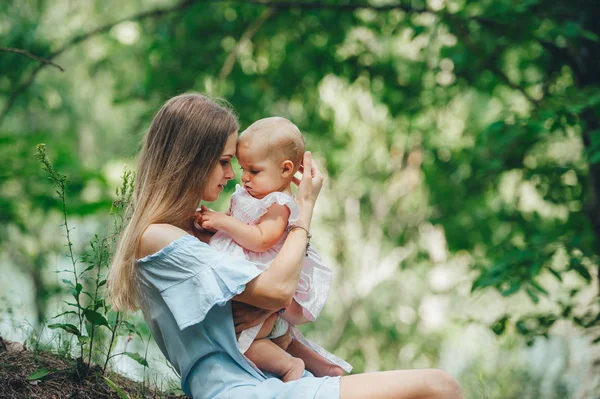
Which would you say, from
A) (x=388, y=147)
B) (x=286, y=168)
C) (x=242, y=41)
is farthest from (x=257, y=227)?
(x=388, y=147)

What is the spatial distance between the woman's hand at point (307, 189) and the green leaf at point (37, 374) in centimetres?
113

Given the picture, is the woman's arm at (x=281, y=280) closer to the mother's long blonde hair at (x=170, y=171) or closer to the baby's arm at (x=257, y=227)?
the baby's arm at (x=257, y=227)

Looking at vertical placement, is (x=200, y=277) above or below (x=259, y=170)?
below

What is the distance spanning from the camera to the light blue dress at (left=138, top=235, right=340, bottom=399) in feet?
6.81

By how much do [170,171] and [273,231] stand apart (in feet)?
1.29

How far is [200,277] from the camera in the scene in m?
2.11

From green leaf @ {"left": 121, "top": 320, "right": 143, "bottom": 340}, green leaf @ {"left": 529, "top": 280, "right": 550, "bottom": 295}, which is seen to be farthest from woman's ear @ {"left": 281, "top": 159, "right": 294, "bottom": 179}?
green leaf @ {"left": 529, "top": 280, "right": 550, "bottom": 295}

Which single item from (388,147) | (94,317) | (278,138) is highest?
(278,138)

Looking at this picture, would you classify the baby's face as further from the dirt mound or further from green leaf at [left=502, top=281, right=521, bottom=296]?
green leaf at [left=502, top=281, right=521, bottom=296]

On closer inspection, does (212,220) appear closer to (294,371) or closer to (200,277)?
(200,277)

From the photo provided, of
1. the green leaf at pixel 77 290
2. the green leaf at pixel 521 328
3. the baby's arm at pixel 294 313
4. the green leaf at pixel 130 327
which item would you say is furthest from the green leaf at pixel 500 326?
the green leaf at pixel 77 290

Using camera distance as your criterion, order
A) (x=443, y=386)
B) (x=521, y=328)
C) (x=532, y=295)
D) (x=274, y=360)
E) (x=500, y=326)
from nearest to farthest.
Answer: (x=443, y=386), (x=274, y=360), (x=532, y=295), (x=500, y=326), (x=521, y=328)

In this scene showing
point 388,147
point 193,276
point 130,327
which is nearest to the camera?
point 193,276

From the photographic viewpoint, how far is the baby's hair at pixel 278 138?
241 centimetres
